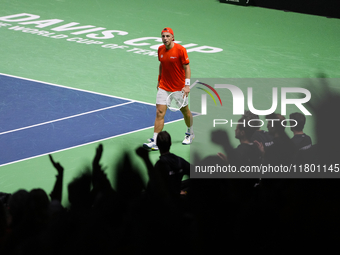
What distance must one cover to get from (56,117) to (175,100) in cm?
301

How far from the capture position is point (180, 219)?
219 cm

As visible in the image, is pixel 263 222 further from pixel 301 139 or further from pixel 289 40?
pixel 289 40

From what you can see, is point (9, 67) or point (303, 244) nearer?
point (303, 244)

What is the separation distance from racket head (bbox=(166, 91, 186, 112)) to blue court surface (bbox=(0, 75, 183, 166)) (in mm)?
1343

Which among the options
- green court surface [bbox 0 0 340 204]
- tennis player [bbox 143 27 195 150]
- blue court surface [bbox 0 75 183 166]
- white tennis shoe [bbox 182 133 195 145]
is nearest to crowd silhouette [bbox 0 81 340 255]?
green court surface [bbox 0 0 340 204]

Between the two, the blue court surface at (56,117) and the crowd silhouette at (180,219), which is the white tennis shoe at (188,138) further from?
the crowd silhouette at (180,219)

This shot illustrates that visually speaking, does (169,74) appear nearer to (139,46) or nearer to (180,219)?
(180,219)

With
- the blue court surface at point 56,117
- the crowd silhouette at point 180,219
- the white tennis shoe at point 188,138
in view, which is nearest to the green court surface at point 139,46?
the white tennis shoe at point 188,138

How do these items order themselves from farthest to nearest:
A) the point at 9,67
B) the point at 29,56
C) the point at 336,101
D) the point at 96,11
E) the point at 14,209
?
the point at 96,11, the point at 29,56, the point at 9,67, the point at 336,101, the point at 14,209

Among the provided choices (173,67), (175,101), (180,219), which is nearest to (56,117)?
(175,101)

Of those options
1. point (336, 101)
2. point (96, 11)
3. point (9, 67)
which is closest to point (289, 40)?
point (96, 11)

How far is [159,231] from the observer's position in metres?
2.18

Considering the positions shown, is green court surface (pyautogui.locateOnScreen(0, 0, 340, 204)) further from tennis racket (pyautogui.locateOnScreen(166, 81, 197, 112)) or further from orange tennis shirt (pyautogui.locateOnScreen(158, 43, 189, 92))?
orange tennis shirt (pyautogui.locateOnScreen(158, 43, 189, 92))

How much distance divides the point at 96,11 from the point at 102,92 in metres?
9.56
